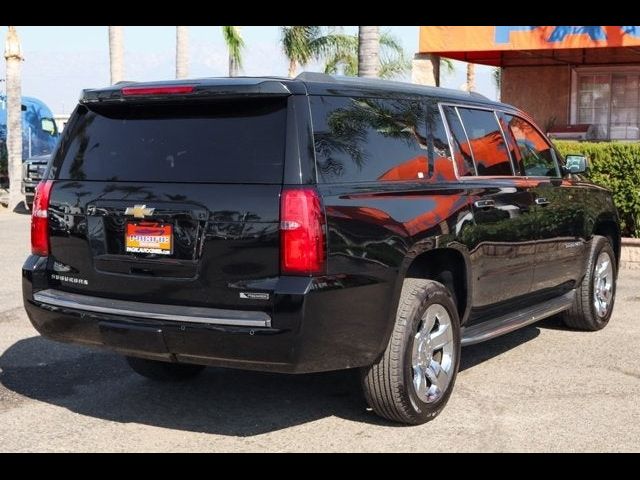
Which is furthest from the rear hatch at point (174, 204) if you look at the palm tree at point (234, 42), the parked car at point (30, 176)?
the palm tree at point (234, 42)

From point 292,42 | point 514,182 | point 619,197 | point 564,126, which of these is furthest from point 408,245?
point 292,42

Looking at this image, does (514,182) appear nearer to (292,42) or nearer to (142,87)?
(142,87)

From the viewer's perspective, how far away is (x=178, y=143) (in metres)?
4.93

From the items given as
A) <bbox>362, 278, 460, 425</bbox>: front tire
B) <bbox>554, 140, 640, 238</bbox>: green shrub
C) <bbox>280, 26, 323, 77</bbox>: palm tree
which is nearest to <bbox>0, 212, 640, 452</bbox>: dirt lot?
<bbox>362, 278, 460, 425</bbox>: front tire

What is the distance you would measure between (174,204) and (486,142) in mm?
2420

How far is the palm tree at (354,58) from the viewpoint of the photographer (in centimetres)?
2972

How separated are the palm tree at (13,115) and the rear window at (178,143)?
50.2 feet

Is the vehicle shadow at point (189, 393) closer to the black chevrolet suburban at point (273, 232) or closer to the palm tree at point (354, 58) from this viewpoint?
the black chevrolet suburban at point (273, 232)

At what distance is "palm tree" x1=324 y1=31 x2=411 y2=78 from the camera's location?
29719mm

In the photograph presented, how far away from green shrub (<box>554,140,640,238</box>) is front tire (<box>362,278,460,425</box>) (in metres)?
6.76

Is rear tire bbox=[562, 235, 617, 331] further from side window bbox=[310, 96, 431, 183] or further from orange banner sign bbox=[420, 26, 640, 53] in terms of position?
orange banner sign bbox=[420, 26, 640, 53]

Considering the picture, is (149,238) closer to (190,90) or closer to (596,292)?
(190,90)

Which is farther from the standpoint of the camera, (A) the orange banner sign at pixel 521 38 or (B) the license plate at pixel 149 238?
(A) the orange banner sign at pixel 521 38

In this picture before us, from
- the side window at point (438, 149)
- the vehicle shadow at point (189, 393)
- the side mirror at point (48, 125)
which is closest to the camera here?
the vehicle shadow at point (189, 393)
